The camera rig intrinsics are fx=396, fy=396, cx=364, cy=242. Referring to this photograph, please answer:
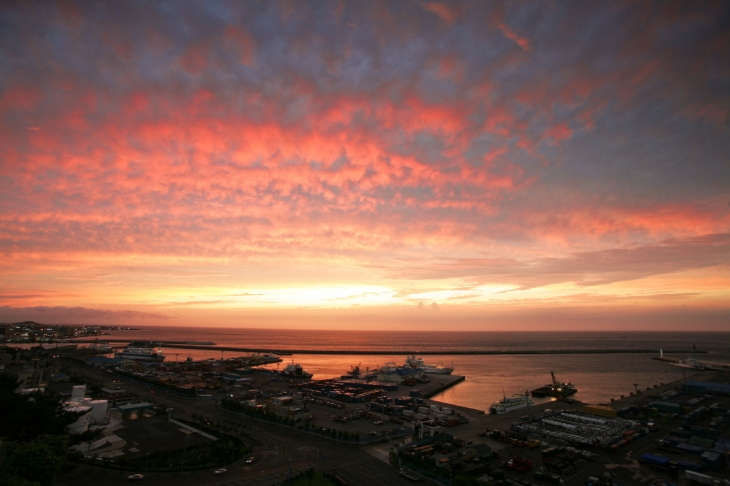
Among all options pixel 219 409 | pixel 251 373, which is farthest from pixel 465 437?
pixel 251 373

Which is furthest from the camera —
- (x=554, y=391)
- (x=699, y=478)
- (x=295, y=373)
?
(x=295, y=373)

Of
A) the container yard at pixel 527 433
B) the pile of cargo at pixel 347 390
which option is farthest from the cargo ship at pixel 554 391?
the pile of cargo at pixel 347 390

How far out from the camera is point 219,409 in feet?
101

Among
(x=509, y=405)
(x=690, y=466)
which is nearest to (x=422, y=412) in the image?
(x=509, y=405)

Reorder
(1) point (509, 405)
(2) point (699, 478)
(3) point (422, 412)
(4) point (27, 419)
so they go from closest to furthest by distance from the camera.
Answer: (4) point (27, 419) < (2) point (699, 478) < (3) point (422, 412) < (1) point (509, 405)

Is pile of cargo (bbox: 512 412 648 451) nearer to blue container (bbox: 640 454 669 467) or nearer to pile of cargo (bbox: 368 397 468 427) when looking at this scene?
blue container (bbox: 640 454 669 467)

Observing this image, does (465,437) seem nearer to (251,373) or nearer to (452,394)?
(452,394)

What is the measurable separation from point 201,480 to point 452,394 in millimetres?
32981

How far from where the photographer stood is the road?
55.2 ft

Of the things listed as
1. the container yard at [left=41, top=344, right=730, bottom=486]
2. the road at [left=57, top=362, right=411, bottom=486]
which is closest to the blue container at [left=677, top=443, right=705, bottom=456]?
the container yard at [left=41, top=344, right=730, bottom=486]

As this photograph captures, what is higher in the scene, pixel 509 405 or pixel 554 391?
pixel 509 405

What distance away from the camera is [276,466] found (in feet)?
61.6

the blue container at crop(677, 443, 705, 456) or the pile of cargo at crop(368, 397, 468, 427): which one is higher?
the blue container at crop(677, 443, 705, 456)

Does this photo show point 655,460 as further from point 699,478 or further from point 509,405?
point 509,405
